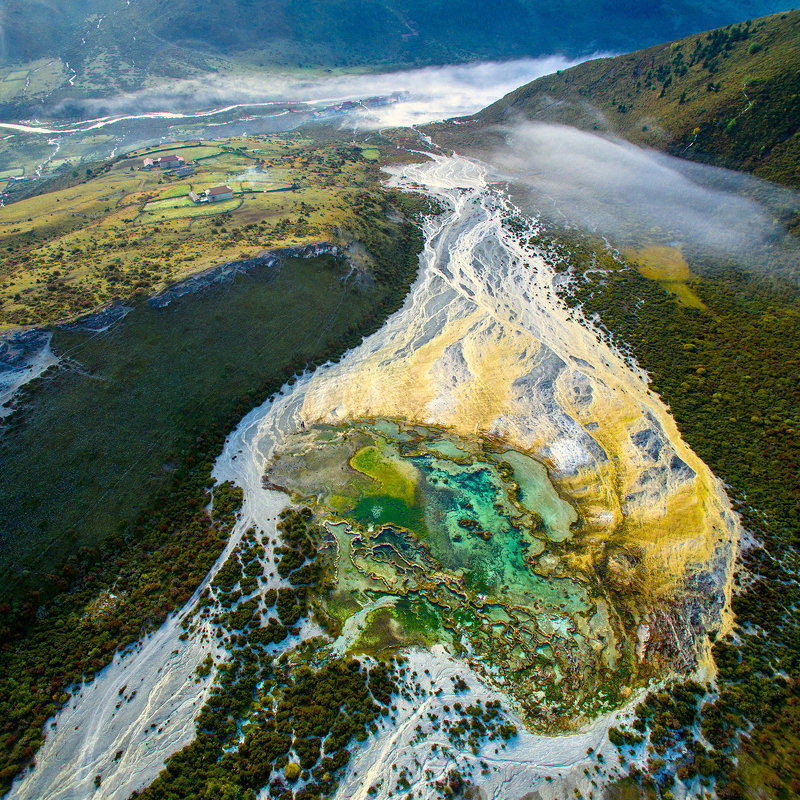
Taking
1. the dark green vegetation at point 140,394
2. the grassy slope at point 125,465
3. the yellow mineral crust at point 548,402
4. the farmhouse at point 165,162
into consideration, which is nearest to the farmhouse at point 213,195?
the dark green vegetation at point 140,394

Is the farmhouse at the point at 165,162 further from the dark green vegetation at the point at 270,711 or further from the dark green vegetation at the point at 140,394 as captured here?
the dark green vegetation at the point at 270,711

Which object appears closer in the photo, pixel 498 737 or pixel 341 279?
pixel 498 737

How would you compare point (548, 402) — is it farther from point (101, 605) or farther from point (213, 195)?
point (213, 195)

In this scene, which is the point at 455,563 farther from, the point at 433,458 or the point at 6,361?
the point at 6,361

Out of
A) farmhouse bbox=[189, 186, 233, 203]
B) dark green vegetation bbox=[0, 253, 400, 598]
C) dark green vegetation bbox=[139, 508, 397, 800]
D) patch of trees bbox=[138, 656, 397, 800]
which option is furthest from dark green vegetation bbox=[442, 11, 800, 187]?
patch of trees bbox=[138, 656, 397, 800]

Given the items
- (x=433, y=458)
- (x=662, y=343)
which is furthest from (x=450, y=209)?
(x=433, y=458)
